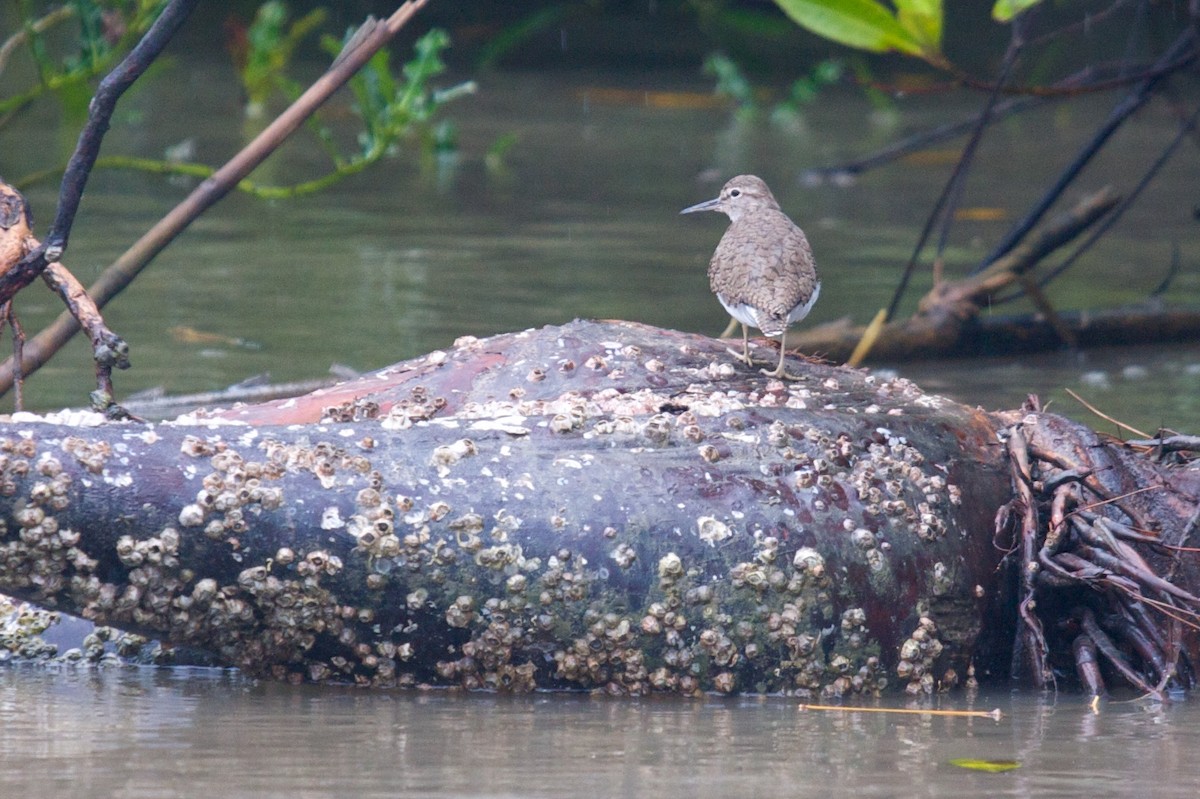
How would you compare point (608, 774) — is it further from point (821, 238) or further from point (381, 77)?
point (821, 238)

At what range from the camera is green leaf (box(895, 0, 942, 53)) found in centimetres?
532

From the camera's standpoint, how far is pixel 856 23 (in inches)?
216

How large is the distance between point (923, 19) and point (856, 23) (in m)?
0.23

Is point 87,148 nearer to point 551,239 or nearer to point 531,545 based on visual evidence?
point 531,545

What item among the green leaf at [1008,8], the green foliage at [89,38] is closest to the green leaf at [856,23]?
the green leaf at [1008,8]

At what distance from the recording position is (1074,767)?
2.82 meters

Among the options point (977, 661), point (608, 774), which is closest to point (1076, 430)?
point (977, 661)

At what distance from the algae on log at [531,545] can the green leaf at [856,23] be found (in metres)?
2.27

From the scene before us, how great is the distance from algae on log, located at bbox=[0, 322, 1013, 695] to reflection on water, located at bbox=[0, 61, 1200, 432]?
2.35 metres

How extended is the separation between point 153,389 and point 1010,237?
128 inches

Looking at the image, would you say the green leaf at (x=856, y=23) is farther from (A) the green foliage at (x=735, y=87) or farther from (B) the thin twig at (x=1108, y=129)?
(A) the green foliage at (x=735, y=87)

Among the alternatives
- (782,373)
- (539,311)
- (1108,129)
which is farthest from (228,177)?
(1108,129)

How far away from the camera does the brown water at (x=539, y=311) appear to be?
276 cm

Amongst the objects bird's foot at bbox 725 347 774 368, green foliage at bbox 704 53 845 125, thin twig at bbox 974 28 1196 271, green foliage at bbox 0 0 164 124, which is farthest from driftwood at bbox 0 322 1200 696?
green foliage at bbox 704 53 845 125
